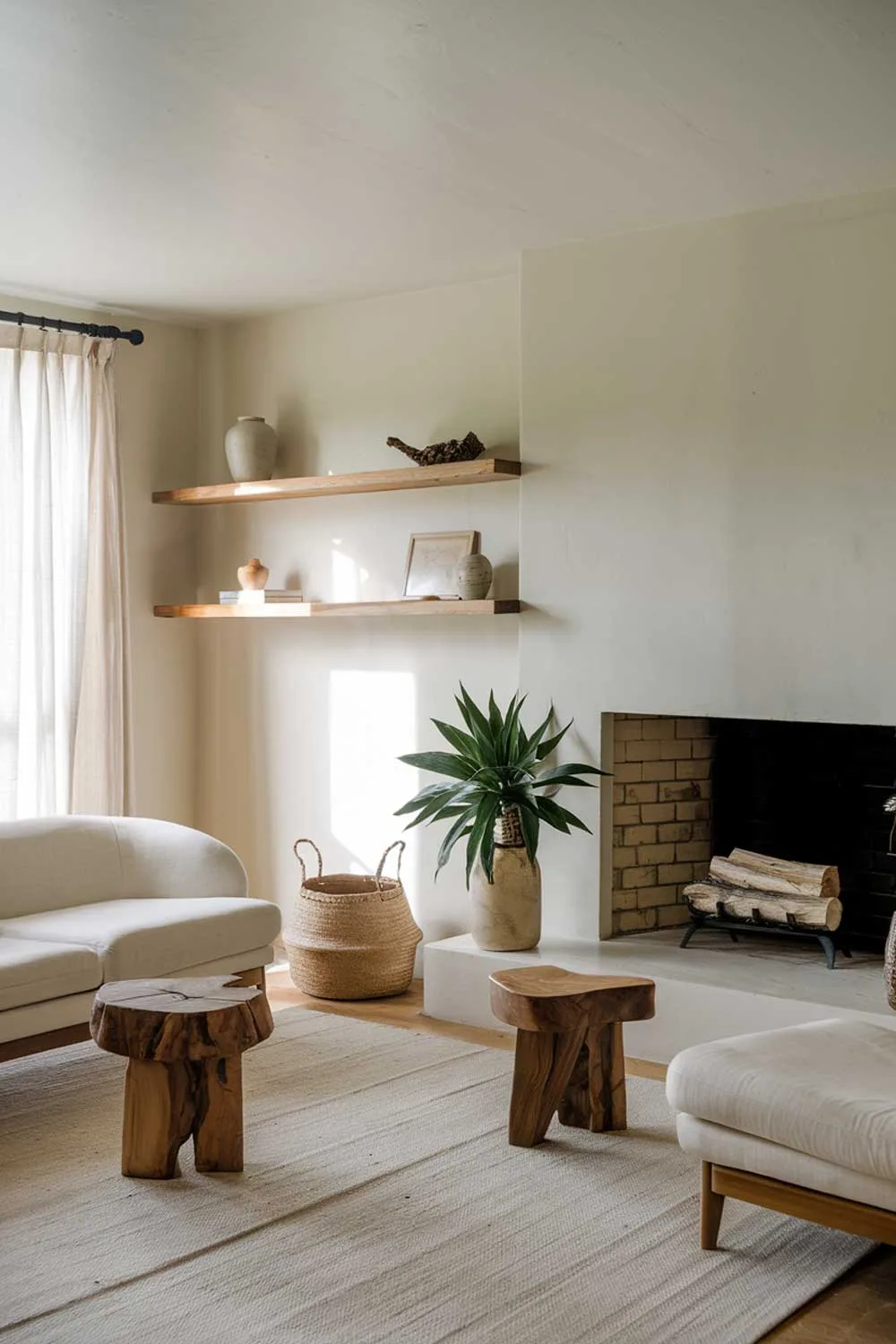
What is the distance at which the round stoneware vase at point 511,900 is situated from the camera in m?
4.72

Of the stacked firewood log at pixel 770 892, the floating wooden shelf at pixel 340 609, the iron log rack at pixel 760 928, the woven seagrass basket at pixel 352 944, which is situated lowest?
the woven seagrass basket at pixel 352 944

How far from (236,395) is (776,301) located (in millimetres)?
2586

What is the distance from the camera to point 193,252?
191 inches

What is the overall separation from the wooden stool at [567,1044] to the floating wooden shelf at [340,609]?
5.20 feet

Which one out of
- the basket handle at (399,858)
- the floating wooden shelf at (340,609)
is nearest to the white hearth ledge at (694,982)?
the basket handle at (399,858)

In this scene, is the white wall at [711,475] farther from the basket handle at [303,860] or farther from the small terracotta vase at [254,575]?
the small terracotta vase at [254,575]

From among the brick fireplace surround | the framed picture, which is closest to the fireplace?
the brick fireplace surround

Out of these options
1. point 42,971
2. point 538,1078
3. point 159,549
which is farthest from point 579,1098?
point 159,549

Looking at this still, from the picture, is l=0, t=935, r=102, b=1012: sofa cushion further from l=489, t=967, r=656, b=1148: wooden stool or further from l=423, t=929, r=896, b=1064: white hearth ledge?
l=423, t=929, r=896, b=1064: white hearth ledge

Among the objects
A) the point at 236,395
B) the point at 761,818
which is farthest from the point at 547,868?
the point at 236,395

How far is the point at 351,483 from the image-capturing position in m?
5.36

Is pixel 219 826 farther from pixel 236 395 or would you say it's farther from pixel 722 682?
pixel 722 682

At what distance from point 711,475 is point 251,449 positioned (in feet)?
6.77

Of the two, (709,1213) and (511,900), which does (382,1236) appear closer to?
(709,1213)
